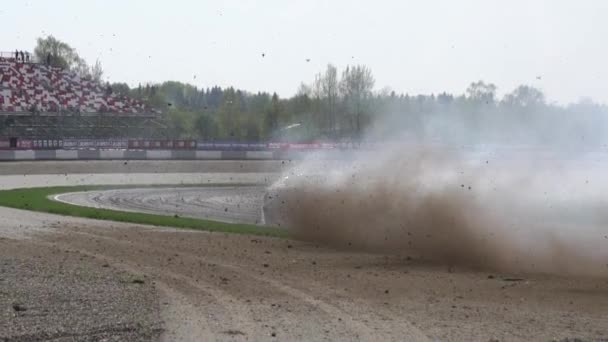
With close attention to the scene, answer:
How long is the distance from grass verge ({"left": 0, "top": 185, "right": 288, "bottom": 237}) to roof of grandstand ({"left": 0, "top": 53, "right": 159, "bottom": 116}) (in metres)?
47.8

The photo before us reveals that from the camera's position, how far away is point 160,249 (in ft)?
74.5

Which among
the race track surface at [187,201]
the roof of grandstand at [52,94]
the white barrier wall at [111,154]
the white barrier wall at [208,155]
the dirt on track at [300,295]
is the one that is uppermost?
the roof of grandstand at [52,94]

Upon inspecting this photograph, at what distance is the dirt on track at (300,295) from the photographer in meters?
13.3

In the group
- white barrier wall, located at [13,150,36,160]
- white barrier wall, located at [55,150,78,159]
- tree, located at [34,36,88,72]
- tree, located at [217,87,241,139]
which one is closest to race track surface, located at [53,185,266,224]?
white barrier wall, located at [13,150,36,160]

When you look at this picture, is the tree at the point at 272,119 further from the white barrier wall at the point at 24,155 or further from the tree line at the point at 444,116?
the white barrier wall at the point at 24,155

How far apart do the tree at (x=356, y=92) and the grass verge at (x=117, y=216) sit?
24.6 metres

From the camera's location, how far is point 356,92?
65688mm

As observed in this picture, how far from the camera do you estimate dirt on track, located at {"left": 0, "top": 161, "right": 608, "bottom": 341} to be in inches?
525

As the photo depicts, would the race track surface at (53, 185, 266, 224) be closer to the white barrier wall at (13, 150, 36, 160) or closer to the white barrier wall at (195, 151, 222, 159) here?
the white barrier wall at (13, 150, 36, 160)

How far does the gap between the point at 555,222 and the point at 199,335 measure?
13.7 m

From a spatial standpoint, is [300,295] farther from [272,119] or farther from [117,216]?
[272,119]

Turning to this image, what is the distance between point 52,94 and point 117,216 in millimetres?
65340

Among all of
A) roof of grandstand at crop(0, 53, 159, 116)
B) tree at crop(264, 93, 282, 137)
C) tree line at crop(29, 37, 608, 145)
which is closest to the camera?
tree line at crop(29, 37, 608, 145)


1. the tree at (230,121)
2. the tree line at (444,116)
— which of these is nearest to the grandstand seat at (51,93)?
the tree line at (444,116)
